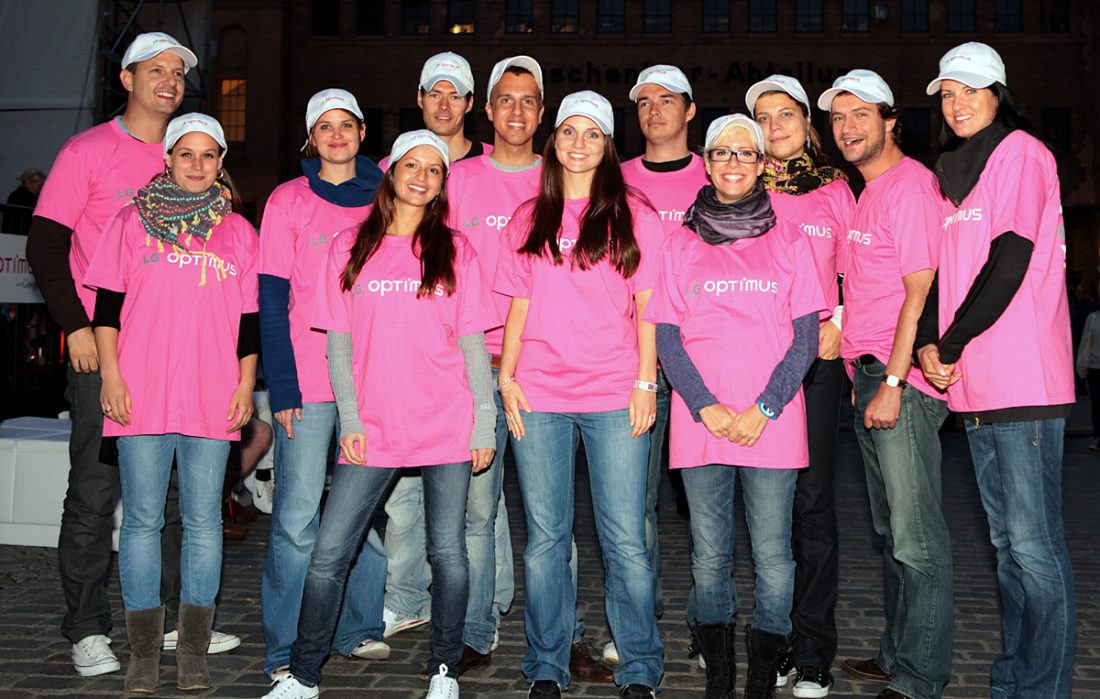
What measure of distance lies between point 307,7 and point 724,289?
3802cm

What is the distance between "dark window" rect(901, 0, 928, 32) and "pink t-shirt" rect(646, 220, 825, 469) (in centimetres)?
3683

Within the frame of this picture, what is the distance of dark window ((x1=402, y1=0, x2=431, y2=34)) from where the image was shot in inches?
1534

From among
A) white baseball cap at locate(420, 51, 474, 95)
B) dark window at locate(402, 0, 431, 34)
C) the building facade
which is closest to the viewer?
white baseball cap at locate(420, 51, 474, 95)

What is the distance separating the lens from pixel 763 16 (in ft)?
126

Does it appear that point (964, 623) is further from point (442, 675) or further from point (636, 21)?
point (636, 21)

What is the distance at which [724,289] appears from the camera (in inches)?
169

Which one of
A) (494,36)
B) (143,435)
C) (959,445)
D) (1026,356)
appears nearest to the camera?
(1026,356)

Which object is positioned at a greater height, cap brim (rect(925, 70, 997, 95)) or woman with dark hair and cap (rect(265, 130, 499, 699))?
cap brim (rect(925, 70, 997, 95))

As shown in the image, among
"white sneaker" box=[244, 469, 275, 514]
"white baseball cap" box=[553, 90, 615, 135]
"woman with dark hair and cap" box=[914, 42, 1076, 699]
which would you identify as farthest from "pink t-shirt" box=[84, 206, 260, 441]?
"white sneaker" box=[244, 469, 275, 514]

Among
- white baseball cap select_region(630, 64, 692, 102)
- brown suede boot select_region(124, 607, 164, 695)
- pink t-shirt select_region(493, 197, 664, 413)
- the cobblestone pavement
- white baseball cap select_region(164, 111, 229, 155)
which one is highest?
Answer: white baseball cap select_region(630, 64, 692, 102)

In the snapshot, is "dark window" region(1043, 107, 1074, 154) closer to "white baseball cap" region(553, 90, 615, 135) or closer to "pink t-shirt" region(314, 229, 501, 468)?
"white baseball cap" region(553, 90, 615, 135)

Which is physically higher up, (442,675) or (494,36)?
(494,36)

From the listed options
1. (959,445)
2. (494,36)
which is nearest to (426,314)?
(959,445)

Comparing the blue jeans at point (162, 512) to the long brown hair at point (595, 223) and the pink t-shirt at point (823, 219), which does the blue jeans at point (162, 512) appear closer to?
the long brown hair at point (595, 223)
